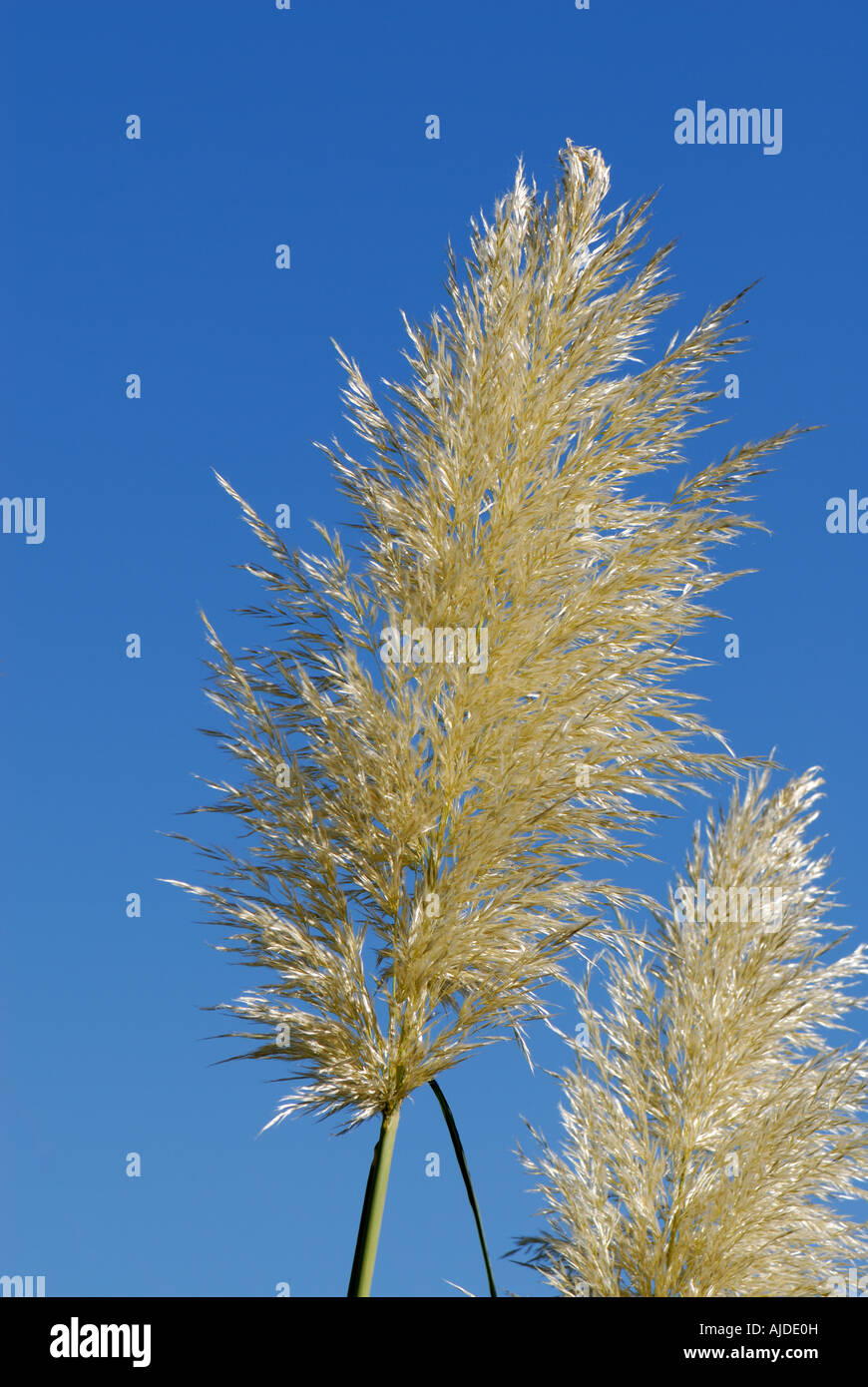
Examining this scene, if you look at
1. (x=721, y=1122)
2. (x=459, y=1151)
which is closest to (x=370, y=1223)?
(x=459, y=1151)

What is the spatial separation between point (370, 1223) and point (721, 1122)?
1.22 meters

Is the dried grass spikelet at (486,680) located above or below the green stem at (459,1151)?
above

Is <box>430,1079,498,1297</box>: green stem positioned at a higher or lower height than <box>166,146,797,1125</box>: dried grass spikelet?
lower

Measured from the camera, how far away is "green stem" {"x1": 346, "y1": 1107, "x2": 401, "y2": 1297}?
2344mm

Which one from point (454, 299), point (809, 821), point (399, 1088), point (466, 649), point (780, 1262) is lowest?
point (780, 1262)

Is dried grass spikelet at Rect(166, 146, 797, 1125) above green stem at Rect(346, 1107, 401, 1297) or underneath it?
above

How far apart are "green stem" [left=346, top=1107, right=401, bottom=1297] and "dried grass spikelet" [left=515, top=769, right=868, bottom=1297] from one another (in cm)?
101

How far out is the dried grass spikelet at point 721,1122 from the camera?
10.2 feet

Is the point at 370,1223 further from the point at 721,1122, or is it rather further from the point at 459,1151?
the point at 721,1122

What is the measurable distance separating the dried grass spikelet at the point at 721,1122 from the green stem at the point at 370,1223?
1010 mm

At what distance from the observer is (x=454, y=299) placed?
10.1 ft
